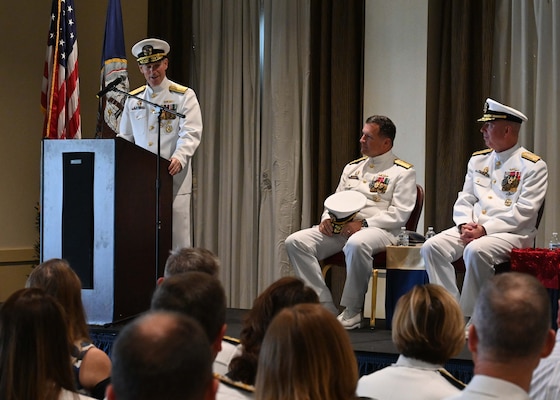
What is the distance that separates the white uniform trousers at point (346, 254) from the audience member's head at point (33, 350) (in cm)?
298

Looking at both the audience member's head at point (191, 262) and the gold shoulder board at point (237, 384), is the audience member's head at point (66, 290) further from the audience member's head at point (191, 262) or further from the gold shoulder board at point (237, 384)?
the gold shoulder board at point (237, 384)

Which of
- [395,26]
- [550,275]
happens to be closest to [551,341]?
[550,275]

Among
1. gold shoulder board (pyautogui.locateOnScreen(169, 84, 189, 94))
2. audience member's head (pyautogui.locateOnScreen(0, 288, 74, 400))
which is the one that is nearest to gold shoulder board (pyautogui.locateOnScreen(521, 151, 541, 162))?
gold shoulder board (pyautogui.locateOnScreen(169, 84, 189, 94))

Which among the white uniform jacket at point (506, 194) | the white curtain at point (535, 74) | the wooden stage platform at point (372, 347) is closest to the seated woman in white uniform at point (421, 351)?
the wooden stage platform at point (372, 347)

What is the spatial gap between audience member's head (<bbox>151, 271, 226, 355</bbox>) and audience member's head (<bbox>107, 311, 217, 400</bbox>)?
28.5 inches

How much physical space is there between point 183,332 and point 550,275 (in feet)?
11.0

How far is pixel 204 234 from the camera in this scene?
23.2ft

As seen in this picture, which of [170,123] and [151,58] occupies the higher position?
[151,58]

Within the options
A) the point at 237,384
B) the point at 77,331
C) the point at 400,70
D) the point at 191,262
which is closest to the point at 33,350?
the point at 237,384

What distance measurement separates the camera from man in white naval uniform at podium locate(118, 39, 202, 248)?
5.02 meters

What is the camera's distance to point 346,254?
4.67 m

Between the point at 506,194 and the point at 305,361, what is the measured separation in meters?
3.42

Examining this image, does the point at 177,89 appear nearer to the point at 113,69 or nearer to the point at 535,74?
the point at 113,69

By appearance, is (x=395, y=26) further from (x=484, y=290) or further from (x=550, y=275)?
(x=484, y=290)
